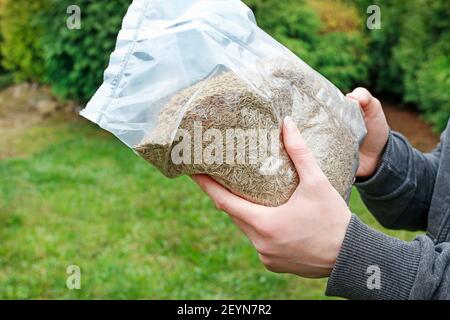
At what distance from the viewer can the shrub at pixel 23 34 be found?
7005mm

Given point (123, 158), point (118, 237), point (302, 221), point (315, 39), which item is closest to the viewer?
point (302, 221)

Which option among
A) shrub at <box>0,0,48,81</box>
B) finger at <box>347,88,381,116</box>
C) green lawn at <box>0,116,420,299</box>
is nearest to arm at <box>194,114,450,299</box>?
finger at <box>347,88,381,116</box>

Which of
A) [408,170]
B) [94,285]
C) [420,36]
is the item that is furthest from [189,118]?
[420,36]

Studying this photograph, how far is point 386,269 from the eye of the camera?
3.69ft

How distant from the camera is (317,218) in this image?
3.54 ft

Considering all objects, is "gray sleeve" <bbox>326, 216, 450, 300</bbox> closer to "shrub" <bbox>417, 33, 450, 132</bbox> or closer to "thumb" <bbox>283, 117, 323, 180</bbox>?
"thumb" <bbox>283, 117, 323, 180</bbox>

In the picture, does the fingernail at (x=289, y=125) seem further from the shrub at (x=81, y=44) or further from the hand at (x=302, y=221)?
the shrub at (x=81, y=44)

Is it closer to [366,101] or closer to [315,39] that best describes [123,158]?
[315,39]

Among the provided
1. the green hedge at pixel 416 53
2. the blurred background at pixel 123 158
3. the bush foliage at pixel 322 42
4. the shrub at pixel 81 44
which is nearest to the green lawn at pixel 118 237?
the blurred background at pixel 123 158

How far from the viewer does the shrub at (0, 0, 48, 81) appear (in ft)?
23.0

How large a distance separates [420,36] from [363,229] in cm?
484

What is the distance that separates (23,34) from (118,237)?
4.01m

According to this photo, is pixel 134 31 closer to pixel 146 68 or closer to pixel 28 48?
pixel 146 68

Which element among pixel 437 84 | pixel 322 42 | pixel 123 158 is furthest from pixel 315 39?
pixel 123 158
